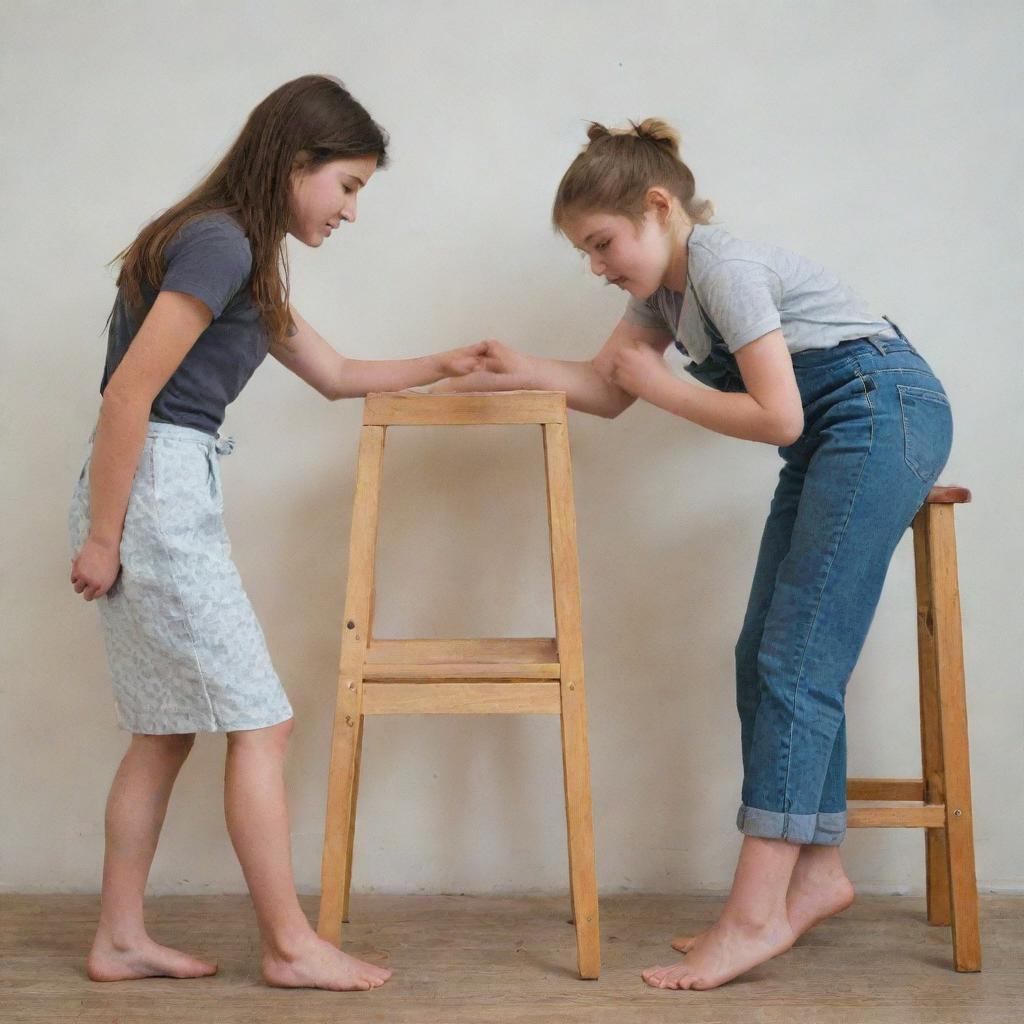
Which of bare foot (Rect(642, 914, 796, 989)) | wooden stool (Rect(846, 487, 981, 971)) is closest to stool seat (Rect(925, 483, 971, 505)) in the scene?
wooden stool (Rect(846, 487, 981, 971))

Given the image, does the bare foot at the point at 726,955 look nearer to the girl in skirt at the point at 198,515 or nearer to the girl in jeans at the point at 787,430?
the girl in jeans at the point at 787,430

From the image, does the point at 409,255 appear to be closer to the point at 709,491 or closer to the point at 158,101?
the point at 158,101

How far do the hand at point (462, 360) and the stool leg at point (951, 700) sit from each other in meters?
0.60

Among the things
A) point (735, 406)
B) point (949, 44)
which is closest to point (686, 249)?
point (735, 406)

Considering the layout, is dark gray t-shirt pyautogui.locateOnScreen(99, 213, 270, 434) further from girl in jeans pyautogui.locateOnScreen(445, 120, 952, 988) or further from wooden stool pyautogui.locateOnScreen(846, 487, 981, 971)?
wooden stool pyautogui.locateOnScreen(846, 487, 981, 971)

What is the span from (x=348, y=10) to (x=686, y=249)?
26.7 inches

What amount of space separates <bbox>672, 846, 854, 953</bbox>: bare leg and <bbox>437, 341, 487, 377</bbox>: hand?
741 millimetres

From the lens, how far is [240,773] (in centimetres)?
118

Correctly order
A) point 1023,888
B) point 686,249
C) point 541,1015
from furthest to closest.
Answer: point 1023,888 → point 686,249 → point 541,1015

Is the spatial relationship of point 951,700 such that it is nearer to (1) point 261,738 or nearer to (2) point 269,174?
(1) point 261,738

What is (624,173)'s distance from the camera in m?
1.25

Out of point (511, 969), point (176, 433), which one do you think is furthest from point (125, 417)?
point (511, 969)

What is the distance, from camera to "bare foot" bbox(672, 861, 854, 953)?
1.27 m

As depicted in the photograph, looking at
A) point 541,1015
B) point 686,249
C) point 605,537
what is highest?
point 686,249
